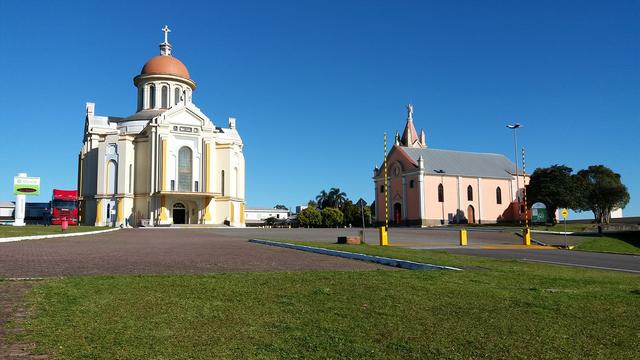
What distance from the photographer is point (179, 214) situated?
205 ft

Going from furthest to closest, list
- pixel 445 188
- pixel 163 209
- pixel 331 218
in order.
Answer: pixel 331 218 < pixel 445 188 < pixel 163 209

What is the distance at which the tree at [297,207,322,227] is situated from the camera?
8600 cm

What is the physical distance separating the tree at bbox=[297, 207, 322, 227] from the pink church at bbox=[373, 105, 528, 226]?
13177 mm

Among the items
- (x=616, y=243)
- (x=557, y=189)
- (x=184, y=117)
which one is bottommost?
(x=616, y=243)

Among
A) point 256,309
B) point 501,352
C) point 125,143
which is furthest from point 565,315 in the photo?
point 125,143

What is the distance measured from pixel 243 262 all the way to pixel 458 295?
665 centimetres

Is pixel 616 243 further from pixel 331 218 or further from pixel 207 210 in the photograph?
pixel 331 218

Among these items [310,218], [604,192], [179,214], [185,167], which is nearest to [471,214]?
[604,192]

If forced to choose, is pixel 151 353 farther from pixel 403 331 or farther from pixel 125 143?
pixel 125 143

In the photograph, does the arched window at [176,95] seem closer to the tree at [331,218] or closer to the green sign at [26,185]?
the green sign at [26,185]

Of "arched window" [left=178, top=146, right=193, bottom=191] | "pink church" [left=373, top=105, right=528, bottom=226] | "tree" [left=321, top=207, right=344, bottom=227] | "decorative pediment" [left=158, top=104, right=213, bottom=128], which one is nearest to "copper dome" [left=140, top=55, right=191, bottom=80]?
"decorative pediment" [left=158, top=104, right=213, bottom=128]

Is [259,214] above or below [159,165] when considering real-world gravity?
below

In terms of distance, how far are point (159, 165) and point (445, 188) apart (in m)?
38.2

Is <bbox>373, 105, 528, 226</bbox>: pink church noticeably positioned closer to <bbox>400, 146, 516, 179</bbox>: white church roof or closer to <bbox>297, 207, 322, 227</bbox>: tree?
<bbox>400, 146, 516, 179</bbox>: white church roof
